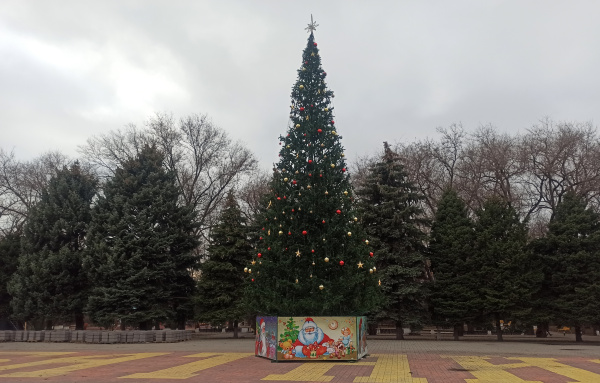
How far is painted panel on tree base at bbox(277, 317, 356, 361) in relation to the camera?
44.6ft

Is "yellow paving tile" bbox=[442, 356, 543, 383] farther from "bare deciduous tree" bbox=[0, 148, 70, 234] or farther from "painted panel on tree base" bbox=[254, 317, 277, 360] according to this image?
"bare deciduous tree" bbox=[0, 148, 70, 234]

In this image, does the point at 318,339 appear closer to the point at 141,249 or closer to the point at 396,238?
the point at 396,238

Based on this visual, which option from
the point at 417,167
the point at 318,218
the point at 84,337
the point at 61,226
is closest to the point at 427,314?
the point at 417,167

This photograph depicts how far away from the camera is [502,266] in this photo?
25.9 m

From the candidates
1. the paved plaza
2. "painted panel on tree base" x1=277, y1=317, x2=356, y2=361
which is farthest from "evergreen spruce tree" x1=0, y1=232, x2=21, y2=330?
"painted panel on tree base" x1=277, y1=317, x2=356, y2=361

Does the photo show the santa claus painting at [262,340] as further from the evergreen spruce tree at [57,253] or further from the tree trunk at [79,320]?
the tree trunk at [79,320]

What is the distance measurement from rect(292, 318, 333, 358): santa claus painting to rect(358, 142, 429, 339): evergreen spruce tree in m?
12.3

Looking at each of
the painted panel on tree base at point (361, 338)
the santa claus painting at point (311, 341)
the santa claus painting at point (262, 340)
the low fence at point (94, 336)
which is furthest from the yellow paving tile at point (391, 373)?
the low fence at point (94, 336)

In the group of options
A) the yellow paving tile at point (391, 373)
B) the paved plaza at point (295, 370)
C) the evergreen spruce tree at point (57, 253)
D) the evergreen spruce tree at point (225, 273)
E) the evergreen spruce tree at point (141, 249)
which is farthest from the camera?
the evergreen spruce tree at point (225, 273)

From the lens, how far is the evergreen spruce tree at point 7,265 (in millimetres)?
30172

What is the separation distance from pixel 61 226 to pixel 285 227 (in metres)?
19.5

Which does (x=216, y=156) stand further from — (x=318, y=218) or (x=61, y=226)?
(x=318, y=218)

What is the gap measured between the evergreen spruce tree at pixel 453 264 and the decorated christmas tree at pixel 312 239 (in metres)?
13.1

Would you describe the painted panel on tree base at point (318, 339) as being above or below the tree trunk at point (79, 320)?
above
